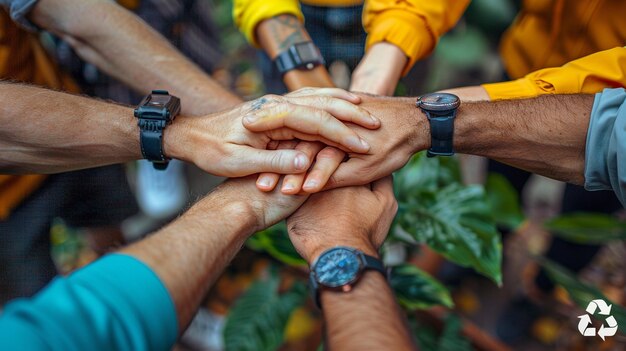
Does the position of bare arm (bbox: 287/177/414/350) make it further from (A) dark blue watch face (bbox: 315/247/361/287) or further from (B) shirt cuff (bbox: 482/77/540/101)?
(B) shirt cuff (bbox: 482/77/540/101)

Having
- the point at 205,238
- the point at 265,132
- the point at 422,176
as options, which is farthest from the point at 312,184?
the point at 422,176

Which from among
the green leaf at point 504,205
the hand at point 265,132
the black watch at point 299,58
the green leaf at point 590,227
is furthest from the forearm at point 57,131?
the green leaf at point 590,227

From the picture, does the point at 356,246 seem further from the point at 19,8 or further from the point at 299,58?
the point at 19,8

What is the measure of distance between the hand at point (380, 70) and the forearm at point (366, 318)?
22.4 inches

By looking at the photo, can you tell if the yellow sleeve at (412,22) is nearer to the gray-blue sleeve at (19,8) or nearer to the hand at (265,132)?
the hand at (265,132)

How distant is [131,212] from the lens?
1.84 m

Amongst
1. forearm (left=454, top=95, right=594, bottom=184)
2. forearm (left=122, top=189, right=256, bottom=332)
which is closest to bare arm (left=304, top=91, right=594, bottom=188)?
forearm (left=454, top=95, right=594, bottom=184)

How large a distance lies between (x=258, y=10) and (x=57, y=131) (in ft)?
2.00

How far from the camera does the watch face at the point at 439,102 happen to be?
1136 mm

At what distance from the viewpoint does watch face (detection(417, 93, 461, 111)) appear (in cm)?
114

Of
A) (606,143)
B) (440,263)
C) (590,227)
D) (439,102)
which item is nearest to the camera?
(606,143)

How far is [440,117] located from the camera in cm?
114

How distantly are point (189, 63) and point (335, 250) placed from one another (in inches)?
28.9

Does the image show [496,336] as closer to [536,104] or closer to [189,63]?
[536,104]
